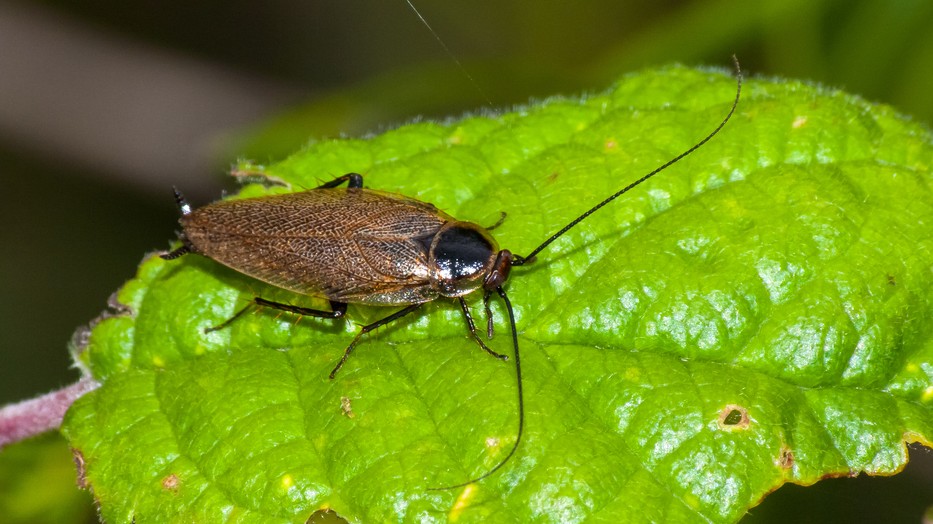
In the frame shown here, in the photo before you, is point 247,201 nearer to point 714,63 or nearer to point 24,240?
point 714,63

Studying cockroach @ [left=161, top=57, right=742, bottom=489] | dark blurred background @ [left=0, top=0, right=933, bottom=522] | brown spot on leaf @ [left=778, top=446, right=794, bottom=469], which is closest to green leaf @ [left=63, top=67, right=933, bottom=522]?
brown spot on leaf @ [left=778, top=446, right=794, bottom=469]

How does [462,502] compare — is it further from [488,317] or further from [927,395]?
[927,395]

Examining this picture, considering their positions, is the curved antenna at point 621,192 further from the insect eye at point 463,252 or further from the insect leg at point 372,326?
the insect leg at point 372,326

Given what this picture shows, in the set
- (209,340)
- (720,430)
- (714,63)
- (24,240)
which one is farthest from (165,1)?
(720,430)

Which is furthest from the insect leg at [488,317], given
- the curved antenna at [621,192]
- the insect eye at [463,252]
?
the curved antenna at [621,192]

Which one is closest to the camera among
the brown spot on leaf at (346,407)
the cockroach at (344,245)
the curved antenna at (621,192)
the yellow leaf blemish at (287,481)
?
the yellow leaf blemish at (287,481)
